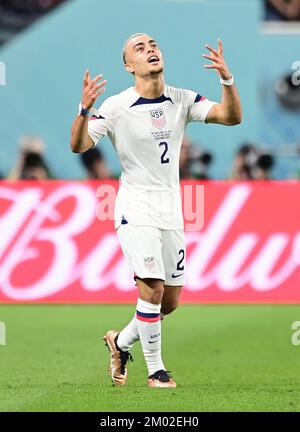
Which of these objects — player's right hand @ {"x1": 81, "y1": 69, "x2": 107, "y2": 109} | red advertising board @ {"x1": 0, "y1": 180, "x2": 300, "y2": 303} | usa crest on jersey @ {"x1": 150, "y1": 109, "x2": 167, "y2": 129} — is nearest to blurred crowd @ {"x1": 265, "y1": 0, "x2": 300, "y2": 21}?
red advertising board @ {"x1": 0, "y1": 180, "x2": 300, "y2": 303}

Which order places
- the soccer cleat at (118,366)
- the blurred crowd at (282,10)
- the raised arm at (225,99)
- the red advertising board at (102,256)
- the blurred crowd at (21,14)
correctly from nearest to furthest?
the raised arm at (225,99)
the soccer cleat at (118,366)
the red advertising board at (102,256)
the blurred crowd at (21,14)
the blurred crowd at (282,10)

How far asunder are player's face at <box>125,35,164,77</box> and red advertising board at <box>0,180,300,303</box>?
6.86 metres

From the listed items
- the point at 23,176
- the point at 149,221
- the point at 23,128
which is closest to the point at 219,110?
the point at 149,221

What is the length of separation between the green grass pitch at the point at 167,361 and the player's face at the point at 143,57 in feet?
7.84

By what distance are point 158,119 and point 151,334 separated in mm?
1624

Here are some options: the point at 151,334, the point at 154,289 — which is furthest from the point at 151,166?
the point at 151,334

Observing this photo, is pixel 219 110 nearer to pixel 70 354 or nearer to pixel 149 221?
pixel 149 221

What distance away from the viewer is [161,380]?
928cm

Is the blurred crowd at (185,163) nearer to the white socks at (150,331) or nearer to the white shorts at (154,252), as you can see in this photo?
the white shorts at (154,252)

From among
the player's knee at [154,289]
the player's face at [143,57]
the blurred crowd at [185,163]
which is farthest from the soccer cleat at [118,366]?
the blurred crowd at [185,163]

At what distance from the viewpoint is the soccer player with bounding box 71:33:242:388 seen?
9266 millimetres

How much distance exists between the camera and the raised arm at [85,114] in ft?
29.1

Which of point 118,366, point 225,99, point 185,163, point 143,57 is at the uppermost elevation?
point 185,163

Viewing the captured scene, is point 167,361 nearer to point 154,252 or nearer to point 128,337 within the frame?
point 128,337
